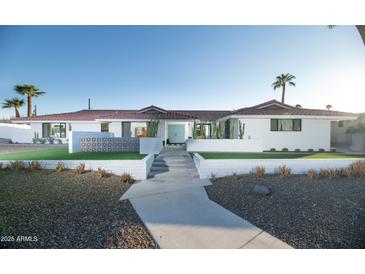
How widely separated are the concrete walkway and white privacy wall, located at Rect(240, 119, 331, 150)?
10.5m

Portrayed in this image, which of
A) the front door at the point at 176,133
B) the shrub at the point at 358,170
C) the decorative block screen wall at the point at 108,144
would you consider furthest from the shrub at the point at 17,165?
the front door at the point at 176,133

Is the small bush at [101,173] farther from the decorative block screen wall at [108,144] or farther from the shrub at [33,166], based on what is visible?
the decorative block screen wall at [108,144]

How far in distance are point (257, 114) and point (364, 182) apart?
9.35m

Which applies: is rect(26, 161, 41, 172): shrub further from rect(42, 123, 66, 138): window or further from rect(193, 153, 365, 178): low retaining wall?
rect(42, 123, 66, 138): window

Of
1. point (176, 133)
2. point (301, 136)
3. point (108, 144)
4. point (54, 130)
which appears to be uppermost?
point (54, 130)

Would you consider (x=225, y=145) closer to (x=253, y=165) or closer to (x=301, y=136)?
→ (x=253, y=165)

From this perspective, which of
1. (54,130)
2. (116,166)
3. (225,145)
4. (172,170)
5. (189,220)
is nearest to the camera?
(189,220)

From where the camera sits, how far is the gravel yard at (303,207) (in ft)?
10.3

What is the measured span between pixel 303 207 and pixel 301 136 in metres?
12.7

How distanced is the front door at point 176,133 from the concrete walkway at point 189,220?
1394 centimetres

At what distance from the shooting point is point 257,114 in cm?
1420

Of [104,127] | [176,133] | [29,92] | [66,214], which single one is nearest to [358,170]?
[66,214]

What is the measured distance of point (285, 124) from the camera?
14.7 meters

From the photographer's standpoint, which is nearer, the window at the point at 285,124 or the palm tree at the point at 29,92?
the window at the point at 285,124
